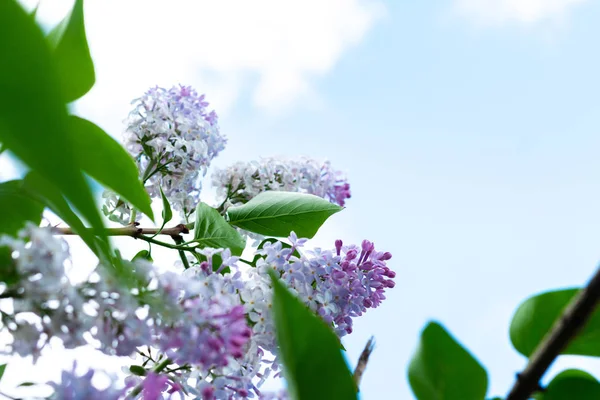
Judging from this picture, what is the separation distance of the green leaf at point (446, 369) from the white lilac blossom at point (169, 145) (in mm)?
838

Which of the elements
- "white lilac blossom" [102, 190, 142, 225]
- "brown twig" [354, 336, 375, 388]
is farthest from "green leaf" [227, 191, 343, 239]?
"brown twig" [354, 336, 375, 388]

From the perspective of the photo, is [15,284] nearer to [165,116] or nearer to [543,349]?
[543,349]

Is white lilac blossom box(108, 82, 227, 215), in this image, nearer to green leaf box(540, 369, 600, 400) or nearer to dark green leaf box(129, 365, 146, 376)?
dark green leaf box(129, 365, 146, 376)

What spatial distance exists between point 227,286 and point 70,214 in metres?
0.29

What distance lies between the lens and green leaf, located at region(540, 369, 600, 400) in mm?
331

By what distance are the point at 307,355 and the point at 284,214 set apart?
71 centimetres

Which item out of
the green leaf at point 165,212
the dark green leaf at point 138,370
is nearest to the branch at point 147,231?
the green leaf at point 165,212

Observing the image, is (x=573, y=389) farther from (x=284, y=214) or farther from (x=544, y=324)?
(x=284, y=214)

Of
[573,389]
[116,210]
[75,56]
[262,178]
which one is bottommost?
[573,389]

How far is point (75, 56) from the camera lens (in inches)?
19.0

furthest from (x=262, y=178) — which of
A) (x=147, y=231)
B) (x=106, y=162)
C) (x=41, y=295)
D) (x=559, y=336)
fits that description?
(x=559, y=336)

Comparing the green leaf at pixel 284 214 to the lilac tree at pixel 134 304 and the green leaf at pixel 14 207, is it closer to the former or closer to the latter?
the lilac tree at pixel 134 304

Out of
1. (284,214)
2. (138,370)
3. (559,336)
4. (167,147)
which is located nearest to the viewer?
(559,336)

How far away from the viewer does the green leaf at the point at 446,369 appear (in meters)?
0.32
